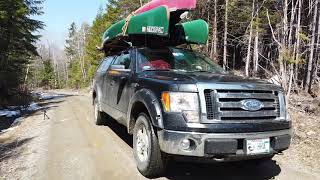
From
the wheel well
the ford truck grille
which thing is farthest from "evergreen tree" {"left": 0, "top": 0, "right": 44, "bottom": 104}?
the ford truck grille

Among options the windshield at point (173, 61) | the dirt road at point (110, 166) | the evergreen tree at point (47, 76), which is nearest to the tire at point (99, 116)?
the dirt road at point (110, 166)

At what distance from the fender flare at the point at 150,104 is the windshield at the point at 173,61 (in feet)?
2.29

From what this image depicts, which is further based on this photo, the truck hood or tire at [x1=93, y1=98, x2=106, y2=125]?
tire at [x1=93, y1=98, x2=106, y2=125]

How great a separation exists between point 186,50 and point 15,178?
3.75 metres

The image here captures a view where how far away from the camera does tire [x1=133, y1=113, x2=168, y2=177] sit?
5043 mm

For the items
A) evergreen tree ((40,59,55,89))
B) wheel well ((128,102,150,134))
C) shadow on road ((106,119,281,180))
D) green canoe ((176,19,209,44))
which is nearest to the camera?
shadow on road ((106,119,281,180))

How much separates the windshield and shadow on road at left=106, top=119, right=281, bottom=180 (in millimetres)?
1620

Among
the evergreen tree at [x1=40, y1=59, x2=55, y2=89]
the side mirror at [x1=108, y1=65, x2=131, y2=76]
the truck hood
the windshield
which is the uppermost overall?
the windshield

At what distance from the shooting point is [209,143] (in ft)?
14.6

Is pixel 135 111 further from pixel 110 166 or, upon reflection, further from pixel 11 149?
pixel 11 149

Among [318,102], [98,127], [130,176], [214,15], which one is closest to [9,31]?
[214,15]

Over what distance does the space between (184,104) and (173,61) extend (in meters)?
1.97

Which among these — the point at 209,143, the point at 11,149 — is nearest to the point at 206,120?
the point at 209,143

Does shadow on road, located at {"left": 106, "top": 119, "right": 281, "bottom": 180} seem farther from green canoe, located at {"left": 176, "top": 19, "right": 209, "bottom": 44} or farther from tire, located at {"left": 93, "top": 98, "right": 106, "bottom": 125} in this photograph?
tire, located at {"left": 93, "top": 98, "right": 106, "bottom": 125}
